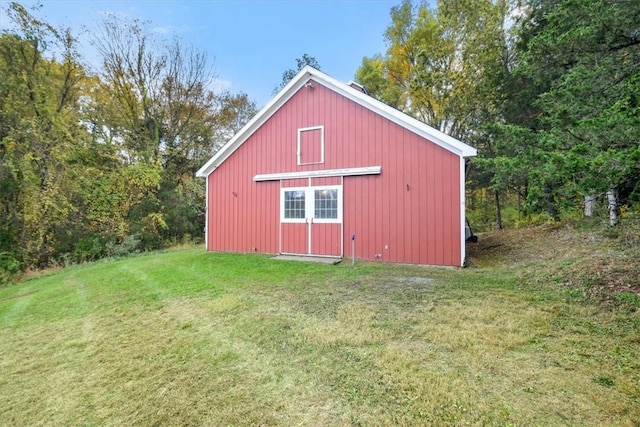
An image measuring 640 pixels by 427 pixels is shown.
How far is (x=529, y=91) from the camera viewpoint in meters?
11.0

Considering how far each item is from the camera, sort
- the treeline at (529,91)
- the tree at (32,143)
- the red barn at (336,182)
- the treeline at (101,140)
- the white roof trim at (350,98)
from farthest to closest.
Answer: the treeline at (101,140) < the tree at (32,143) < the red barn at (336,182) < the white roof trim at (350,98) < the treeline at (529,91)

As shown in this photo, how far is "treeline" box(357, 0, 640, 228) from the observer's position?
12.0 ft

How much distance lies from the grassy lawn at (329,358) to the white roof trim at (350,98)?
133 inches

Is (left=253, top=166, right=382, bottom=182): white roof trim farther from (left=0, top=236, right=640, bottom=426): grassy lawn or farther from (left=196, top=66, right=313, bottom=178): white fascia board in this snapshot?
(left=0, top=236, right=640, bottom=426): grassy lawn

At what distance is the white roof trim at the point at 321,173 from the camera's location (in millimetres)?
8107

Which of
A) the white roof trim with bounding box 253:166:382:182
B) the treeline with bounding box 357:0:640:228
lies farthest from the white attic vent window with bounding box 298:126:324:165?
the treeline with bounding box 357:0:640:228

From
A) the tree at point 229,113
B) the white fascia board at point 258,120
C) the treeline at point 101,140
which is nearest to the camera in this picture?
the white fascia board at point 258,120

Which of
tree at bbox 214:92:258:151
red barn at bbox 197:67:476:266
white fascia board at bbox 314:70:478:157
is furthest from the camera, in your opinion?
tree at bbox 214:92:258:151

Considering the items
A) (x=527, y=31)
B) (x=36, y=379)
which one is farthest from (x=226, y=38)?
(x=36, y=379)

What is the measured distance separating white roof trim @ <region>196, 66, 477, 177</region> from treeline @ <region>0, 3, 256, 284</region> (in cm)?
669

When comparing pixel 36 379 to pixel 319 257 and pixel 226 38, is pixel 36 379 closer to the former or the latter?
pixel 319 257

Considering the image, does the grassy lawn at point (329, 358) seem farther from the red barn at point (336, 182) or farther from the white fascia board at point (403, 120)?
the white fascia board at point (403, 120)

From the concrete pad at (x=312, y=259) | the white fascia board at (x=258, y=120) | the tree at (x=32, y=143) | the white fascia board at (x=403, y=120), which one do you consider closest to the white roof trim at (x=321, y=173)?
the white fascia board at (x=403, y=120)

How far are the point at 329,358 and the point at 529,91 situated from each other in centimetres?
1241
